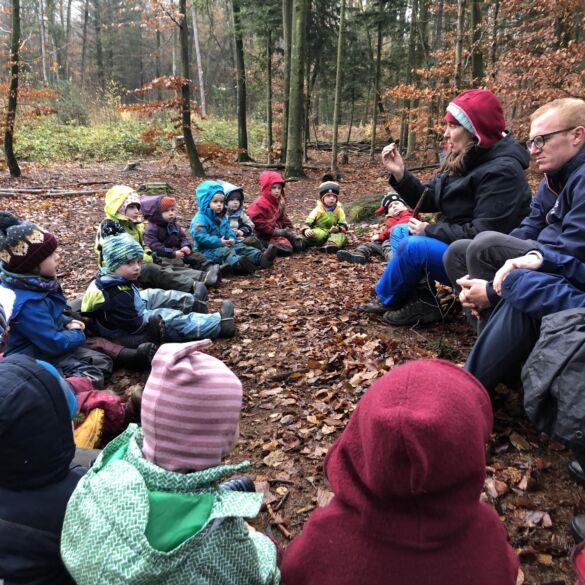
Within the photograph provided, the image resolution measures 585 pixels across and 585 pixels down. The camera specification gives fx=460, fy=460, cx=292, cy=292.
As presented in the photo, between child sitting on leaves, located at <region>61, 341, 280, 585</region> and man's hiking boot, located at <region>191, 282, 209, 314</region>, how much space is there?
3.36 metres

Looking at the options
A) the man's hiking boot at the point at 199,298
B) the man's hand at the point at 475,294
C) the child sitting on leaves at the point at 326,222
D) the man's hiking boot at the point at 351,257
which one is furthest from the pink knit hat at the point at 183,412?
the child sitting on leaves at the point at 326,222

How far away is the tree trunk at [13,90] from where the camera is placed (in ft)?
39.8

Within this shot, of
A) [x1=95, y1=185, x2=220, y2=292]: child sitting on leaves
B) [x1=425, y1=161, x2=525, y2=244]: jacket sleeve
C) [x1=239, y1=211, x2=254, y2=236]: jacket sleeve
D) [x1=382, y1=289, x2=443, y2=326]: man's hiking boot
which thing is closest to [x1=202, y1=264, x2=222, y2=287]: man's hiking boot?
[x1=95, y1=185, x2=220, y2=292]: child sitting on leaves

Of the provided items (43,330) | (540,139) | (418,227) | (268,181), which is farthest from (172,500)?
(268,181)

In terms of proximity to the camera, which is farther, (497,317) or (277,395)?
(277,395)

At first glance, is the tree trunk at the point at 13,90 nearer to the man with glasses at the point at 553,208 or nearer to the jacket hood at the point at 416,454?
the man with glasses at the point at 553,208

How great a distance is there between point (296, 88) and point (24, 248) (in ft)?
38.6

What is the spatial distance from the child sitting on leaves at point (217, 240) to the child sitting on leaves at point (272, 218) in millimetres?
593

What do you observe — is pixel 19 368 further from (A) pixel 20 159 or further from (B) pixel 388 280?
(A) pixel 20 159

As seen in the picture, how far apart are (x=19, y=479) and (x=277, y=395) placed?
2105 millimetres

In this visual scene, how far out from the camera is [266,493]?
8.84 ft

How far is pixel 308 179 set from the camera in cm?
1523

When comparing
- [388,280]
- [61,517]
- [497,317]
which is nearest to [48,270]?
[61,517]

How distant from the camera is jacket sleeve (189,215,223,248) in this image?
21.8 ft
